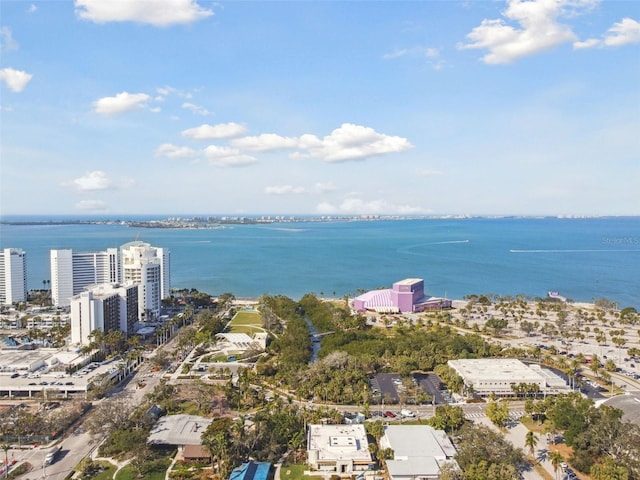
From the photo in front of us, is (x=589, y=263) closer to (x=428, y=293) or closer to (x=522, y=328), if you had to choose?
(x=428, y=293)

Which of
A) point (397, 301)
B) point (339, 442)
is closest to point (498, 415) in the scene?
point (339, 442)

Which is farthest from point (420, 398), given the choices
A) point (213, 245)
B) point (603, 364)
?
point (213, 245)

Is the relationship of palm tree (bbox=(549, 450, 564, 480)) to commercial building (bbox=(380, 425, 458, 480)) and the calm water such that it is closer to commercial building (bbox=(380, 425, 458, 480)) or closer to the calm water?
commercial building (bbox=(380, 425, 458, 480))

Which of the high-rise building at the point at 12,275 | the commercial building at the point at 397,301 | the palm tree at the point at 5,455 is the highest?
the high-rise building at the point at 12,275

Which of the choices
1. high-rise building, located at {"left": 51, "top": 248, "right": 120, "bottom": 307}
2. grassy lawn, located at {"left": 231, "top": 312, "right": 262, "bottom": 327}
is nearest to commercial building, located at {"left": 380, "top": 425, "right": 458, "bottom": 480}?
grassy lawn, located at {"left": 231, "top": 312, "right": 262, "bottom": 327}

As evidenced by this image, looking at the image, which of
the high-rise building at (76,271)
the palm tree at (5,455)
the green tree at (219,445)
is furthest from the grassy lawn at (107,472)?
the high-rise building at (76,271)

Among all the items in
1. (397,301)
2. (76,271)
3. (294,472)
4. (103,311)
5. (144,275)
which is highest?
(144,275)

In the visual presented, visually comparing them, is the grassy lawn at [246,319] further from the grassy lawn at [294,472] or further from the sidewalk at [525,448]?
the sidewalk at [525,448]

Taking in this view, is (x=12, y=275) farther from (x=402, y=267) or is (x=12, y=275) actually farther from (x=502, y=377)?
(x=402, y=267)
